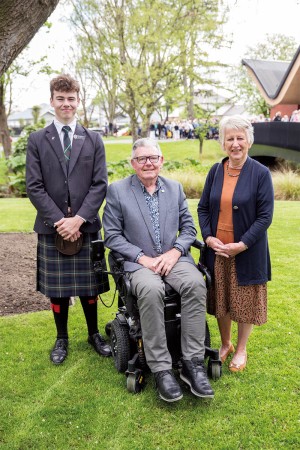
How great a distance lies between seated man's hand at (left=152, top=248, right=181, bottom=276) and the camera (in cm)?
289

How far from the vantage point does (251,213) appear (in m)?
2.82

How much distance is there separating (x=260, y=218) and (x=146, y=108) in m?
14.8

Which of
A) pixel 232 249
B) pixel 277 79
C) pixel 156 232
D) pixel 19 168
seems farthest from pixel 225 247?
pixel 277 79

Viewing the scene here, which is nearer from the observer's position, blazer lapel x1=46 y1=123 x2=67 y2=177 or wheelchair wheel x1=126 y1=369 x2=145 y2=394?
wheelchair wheel x1=126 y1=369 x2=145 y2=394

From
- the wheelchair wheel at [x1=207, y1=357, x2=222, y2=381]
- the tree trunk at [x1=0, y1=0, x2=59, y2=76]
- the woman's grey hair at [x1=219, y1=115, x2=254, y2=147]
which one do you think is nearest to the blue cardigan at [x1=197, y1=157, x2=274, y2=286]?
the woman's grey hair at [x1=219, y1=115, x2=254, y2=147]

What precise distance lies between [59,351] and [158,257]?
1105mm

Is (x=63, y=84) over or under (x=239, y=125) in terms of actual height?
over

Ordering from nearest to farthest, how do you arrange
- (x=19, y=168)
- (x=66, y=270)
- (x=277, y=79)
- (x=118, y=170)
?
(x=66, y=270), (x=19, y=168), (x=118, y=170), (x=277, y=79)

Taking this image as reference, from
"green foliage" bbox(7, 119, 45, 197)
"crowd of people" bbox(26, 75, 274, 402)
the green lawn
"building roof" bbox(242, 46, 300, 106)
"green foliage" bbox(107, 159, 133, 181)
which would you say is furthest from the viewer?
the green lawn

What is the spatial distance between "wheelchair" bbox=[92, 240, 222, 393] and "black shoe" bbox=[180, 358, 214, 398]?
14 centimetres

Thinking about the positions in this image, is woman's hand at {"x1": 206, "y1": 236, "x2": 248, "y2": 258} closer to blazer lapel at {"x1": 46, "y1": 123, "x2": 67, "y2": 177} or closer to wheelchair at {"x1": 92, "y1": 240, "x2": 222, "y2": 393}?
wheelchair at {"x1": 92, "y1": 240, "x2": 222, "y2": 393}

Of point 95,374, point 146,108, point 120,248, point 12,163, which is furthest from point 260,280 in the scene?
point 146,108

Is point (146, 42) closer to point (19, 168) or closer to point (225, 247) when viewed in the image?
point (19, 168)

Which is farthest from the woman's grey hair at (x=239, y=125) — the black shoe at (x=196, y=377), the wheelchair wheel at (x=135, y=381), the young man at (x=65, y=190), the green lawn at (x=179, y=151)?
Answer: the green lawn at (x=179, y=151)
